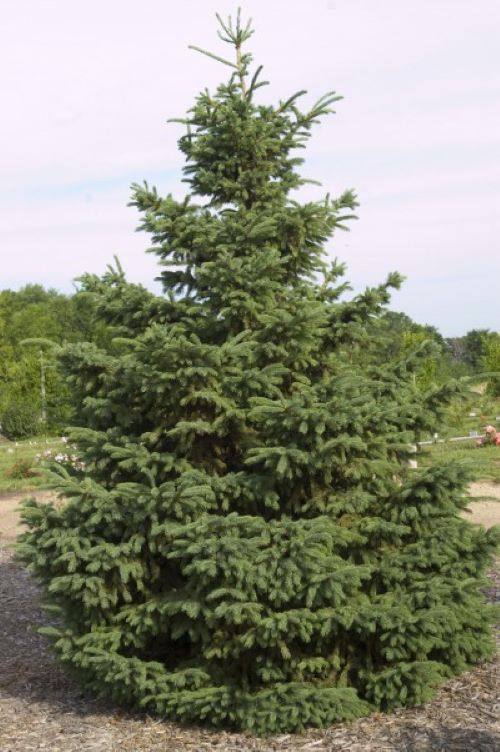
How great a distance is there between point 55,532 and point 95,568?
1.12 feet

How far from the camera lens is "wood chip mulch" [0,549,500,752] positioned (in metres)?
4.31

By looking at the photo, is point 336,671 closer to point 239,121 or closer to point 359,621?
point 359,621

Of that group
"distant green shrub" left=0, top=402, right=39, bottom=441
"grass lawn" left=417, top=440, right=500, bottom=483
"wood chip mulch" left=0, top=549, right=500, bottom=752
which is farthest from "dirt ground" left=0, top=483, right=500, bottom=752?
"distant green shrub" left=0, top=402, right=39, bottom=441

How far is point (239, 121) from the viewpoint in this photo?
523 cm

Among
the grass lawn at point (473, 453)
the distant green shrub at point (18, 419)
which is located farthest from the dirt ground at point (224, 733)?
the distant green shrub at point (18, 419)

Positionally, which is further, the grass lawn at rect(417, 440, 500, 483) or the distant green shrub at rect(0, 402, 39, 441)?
the distant green shrub at rect(0, 402, 39, 441)

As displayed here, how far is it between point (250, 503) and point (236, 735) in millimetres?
1252

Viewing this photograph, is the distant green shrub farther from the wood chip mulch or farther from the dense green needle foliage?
the dense green needle foliage

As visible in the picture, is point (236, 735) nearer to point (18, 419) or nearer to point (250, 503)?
point (250, 503)

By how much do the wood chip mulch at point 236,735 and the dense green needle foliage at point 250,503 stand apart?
0.36 ft

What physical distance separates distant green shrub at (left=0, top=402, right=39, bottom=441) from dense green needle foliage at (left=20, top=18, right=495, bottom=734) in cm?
2308

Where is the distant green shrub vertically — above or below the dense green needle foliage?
above

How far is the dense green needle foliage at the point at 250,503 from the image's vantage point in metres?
4.39

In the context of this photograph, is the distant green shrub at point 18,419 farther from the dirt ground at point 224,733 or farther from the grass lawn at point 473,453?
the dirt ground at point 224,733
